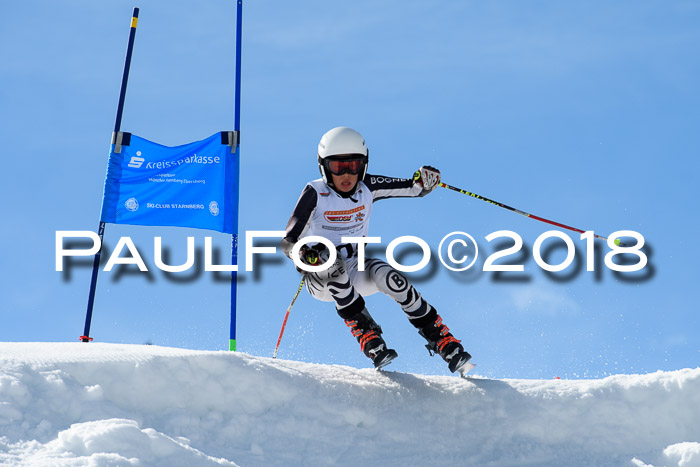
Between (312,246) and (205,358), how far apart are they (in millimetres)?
1360

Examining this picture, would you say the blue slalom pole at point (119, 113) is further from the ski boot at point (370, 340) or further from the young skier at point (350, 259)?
the ski boot at point (370, 340)

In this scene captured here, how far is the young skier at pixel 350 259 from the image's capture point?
5996mm

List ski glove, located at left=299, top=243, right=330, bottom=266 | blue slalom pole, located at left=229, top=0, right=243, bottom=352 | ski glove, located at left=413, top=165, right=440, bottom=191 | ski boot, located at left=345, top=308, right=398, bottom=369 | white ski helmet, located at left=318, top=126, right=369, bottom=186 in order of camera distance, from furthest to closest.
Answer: blue slalom pole, located at left=229, top=0, right=243, bottom=352 < ski glove, located at left=413, top=165, right=440, bottom=191 < white ski helmet, located at left=318, top=126, right=369, bottom=186 < ski boot, located at left=345, top=308, right=398, bottom=369 < ski glove, located at left=299, top=243, right=330, bottom=266

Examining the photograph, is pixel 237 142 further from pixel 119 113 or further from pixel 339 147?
pixel 339 147

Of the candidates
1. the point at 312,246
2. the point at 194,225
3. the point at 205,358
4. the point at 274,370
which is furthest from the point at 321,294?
the point at 194,225

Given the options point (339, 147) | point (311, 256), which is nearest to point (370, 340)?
point (311, 256)

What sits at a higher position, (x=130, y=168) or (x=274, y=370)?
(x=130, y=168)

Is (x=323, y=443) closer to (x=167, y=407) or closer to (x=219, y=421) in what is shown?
(x=219, y=421)

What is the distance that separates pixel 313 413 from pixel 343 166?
203cm

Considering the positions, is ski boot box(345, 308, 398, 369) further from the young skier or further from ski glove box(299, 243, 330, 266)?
ski glove box(299, 243, 330, 266)

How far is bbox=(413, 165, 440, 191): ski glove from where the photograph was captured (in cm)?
690

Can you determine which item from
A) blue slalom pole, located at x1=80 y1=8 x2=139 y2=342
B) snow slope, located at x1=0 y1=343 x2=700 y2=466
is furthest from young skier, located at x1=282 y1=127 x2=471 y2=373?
blue slalom pole, located at x1=80 y1=8 x2=139 y2=342

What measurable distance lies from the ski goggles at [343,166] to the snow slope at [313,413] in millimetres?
1574

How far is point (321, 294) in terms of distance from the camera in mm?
6117
